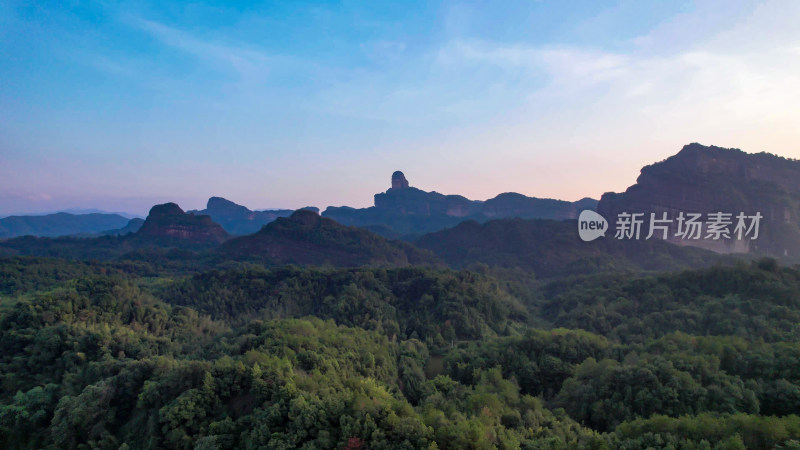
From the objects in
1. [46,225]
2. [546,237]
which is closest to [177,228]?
[546,237]

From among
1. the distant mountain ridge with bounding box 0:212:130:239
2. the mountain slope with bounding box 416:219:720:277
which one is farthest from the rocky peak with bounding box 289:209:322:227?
the distant mountain ridge with bounding box 0:212:130:239

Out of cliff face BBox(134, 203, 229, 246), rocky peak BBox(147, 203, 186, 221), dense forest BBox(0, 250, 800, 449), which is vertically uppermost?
rocky peak BBox(147, 203, 186, 221)

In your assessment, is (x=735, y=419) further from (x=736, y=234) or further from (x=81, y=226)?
(x=81, y=226)

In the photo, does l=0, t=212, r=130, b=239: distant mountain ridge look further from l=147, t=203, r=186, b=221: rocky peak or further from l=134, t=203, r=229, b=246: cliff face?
l=134, t=203, r=229, b=246: cliff face

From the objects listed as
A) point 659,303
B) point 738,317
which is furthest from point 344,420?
point 659,303

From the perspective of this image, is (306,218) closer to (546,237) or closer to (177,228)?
(177,228)

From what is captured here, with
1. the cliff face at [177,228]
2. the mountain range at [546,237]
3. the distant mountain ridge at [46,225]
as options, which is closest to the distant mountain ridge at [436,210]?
the mountain range at [546,237]

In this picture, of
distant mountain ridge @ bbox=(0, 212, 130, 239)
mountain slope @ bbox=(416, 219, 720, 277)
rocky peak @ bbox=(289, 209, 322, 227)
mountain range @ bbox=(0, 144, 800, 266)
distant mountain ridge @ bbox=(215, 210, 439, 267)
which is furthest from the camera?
distant mountain ridge @ bbox=(0, 212, 130, 239)
